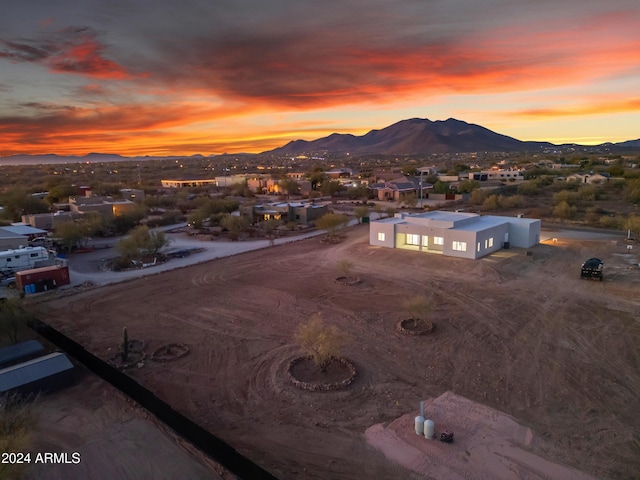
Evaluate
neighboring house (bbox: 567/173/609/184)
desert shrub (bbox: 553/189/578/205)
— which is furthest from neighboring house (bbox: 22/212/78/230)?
neighboring house (bbox: 567/173/609/184)

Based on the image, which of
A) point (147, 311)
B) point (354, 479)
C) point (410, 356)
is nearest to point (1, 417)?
point (354, 479)

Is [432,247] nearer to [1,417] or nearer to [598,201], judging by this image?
[1,417]

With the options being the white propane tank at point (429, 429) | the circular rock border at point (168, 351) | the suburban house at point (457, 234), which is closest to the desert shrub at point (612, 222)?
the suburban house at point (457, 234)

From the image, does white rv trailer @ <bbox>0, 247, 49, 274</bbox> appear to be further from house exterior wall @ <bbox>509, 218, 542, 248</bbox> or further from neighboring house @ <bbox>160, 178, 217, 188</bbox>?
neighboring house @ <bbox>160, 178, 217, 188</bbox>

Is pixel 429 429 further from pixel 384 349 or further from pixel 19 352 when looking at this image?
pixel 19 352

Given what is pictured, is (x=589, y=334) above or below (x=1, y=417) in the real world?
below
